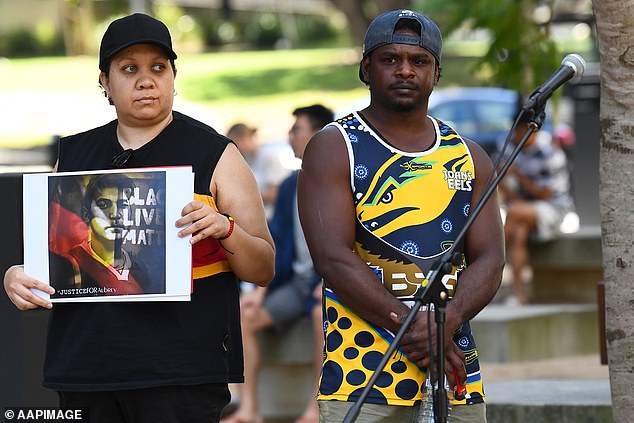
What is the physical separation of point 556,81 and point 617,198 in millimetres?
1163

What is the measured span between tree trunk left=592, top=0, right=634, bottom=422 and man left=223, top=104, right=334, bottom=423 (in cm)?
308

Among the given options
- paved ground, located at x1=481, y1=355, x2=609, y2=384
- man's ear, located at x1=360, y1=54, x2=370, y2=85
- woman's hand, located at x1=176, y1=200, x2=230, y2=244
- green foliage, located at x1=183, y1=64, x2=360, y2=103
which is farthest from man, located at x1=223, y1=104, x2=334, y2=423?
green foliage, located at x1=183, y1=64, x2=360, y2=103

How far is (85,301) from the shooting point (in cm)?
408

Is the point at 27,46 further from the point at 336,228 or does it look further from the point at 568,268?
the point at 336,228

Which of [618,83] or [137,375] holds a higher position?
[618,83]

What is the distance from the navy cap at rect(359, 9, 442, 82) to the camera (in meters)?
4.30

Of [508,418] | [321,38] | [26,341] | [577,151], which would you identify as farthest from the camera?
[321,38]

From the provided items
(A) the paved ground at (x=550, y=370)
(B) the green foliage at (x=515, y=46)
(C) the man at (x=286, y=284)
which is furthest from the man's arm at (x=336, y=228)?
(B) the green foliage at (x=515, y=46)

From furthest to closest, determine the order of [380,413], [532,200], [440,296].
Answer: [532,200]
[380,413]
[440,296]

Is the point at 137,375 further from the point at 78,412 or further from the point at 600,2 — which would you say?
the point at 600,2

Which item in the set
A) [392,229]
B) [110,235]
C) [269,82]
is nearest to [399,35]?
[392,229]

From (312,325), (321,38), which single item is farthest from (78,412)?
(321,38)

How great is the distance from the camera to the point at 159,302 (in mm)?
4125

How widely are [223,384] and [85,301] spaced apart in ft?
1.66
